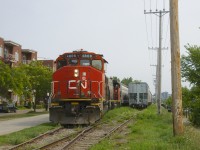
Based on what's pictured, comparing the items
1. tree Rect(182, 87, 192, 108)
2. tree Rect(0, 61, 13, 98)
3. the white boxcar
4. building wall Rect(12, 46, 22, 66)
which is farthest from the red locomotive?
building wall Rect(12, 46, 22, 66)

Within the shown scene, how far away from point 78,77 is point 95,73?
1.04m

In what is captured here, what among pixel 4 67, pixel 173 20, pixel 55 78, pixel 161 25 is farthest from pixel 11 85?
pixel 173 20

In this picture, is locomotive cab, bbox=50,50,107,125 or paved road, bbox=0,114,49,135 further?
locomotive cab, bbox=50,50,107,125

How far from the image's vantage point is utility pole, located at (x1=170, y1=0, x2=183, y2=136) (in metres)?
14.1

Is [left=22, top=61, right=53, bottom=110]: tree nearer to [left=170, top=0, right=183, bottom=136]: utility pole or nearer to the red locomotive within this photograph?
the red locomotive

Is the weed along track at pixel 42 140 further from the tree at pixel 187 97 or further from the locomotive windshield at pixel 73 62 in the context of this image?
the tree at pixel 187 97

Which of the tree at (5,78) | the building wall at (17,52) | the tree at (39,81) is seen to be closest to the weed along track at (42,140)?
the tree at (5,78)

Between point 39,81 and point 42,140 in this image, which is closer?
point 42,140

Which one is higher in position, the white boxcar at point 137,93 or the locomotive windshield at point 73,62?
the locomotive windshield at point 73,62

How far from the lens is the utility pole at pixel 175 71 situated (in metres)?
14.1

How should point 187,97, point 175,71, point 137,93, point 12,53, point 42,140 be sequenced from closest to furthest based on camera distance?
point 175,71 → point 42,140 → point 187,97 → point 137,93 → point 12,53

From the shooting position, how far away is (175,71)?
14086mm

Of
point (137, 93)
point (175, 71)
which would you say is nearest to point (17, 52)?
point (137, 93)

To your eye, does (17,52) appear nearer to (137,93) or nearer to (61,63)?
(137,93)
